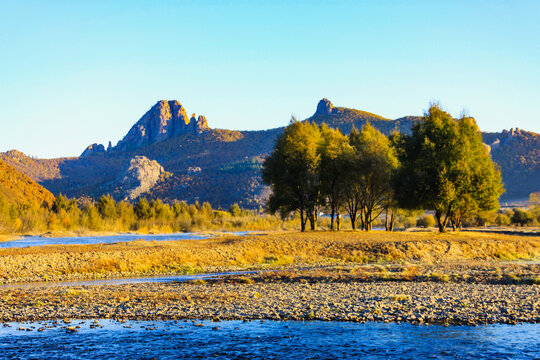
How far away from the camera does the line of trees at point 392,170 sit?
43531mm

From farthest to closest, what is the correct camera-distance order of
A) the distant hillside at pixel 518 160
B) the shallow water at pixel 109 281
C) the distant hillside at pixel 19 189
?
the distant hillside at pixel 518 160 → the distant hillside at pixel 19 189 → the shallow water at pixel 109 281

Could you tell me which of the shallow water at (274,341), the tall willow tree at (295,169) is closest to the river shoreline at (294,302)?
the shallow water at (274,341)

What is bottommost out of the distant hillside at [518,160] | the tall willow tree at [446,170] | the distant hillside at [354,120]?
the tall willow tree at [446,170]

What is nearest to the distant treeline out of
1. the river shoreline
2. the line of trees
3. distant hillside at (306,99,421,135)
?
distant hillside at (306,99,421,135)

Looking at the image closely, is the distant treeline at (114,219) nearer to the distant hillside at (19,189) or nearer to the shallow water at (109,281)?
the distant hillside at (19,189)

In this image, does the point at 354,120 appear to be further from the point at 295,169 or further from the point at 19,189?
the point at 295,169

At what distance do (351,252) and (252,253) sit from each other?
8.02 meters

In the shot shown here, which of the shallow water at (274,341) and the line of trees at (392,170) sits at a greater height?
the line of trees at (392,170)

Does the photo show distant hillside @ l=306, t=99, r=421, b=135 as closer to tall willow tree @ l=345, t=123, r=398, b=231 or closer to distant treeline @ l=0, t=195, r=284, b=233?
distant treeline @ l=0, t=195, r=284, b=233

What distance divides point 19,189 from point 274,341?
137m

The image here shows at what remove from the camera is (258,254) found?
128 feet

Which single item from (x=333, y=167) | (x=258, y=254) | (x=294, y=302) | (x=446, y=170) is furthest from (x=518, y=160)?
(x=294, y=302)

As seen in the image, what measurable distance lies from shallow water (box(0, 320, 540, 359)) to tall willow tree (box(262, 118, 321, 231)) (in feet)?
111

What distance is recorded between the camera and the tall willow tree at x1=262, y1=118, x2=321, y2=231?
48344 millimetres
